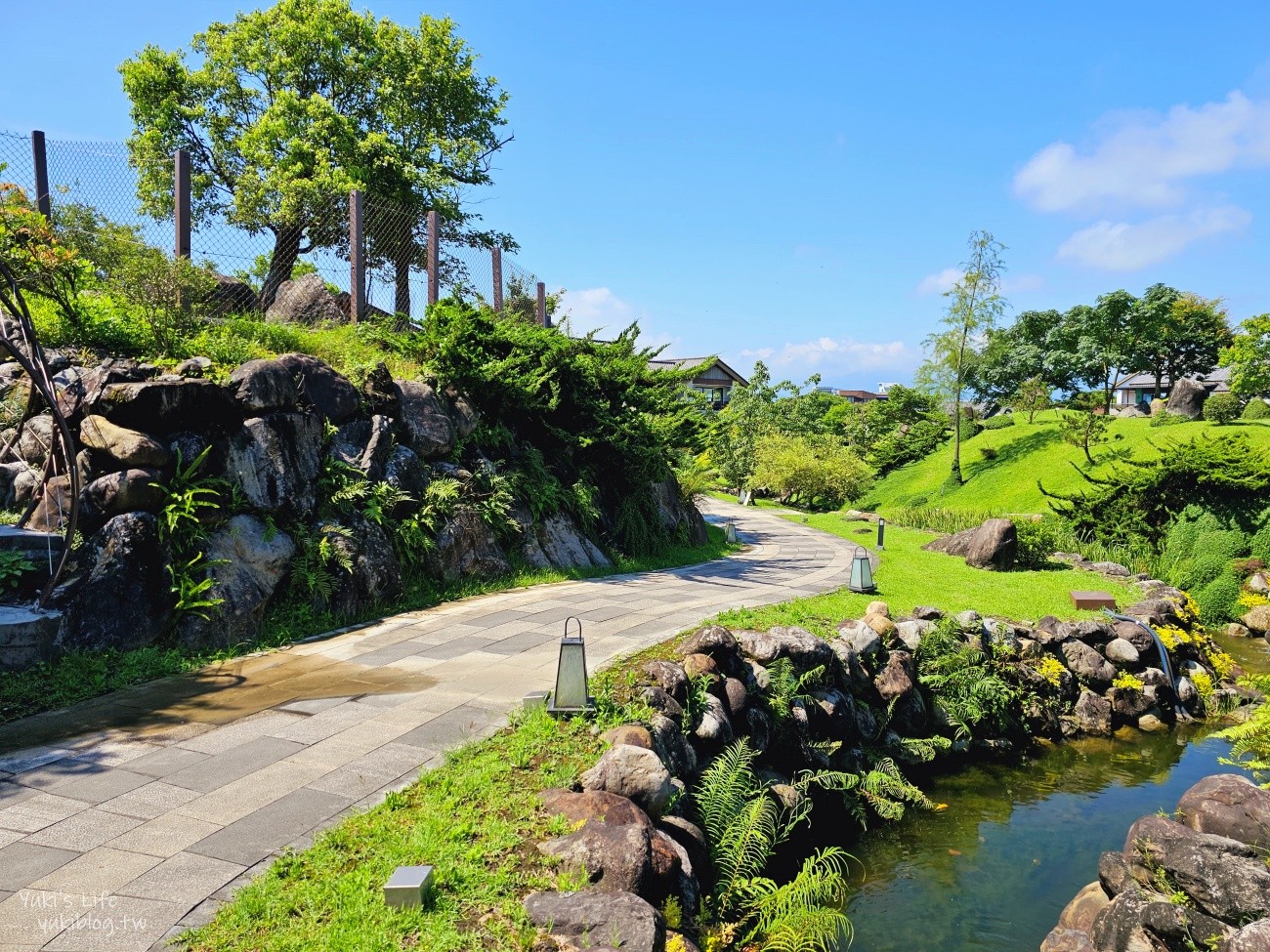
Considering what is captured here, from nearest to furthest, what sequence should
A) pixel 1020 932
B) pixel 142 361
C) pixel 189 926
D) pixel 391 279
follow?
1. pixel 189 926
2. pixel 1020 932
3. pixel 142 361
4. pixel 391 279

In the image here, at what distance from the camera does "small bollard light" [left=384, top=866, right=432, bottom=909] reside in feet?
11.1

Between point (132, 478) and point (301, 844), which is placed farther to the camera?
point (132, 478)

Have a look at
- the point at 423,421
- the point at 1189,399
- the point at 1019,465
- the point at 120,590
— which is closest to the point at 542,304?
the point at 423,421

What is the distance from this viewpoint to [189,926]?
3145 mm

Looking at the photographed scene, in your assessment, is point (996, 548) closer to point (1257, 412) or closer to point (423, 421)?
point (423, 421)

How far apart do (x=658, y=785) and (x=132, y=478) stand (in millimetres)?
5189

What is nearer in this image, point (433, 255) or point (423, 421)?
point (423, 421)

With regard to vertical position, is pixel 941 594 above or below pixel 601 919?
above

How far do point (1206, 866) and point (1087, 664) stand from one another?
569 cm

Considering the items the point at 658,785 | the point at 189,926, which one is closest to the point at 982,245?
the point at 658,785

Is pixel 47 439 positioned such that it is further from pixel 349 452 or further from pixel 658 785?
pixel 658 785

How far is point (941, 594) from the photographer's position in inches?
443

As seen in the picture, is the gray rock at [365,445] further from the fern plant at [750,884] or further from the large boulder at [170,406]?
the fern plant at [750,884]

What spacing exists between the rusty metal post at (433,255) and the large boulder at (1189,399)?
30.8 m
